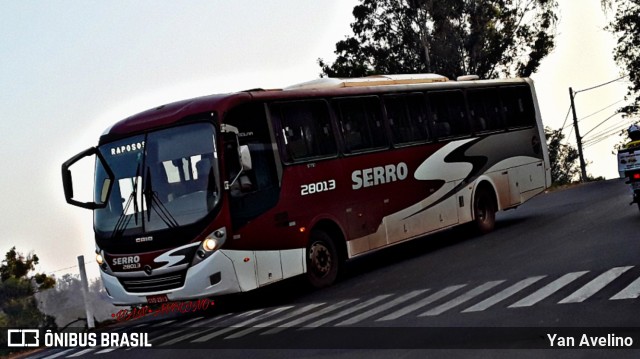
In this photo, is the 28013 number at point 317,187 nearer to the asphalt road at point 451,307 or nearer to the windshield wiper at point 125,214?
the asphalt road at point 451,307

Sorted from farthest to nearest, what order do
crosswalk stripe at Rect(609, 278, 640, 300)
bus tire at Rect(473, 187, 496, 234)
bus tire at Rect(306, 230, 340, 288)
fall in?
bus tire at Rect(473, 187, 496, 234) → bus tire at Rect(306, 230, 340, 288) → crosswalk stripe at Rect(609, 278, 640, 300)

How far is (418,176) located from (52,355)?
26.8 ft

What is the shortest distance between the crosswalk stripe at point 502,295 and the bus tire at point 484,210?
8.17 meters

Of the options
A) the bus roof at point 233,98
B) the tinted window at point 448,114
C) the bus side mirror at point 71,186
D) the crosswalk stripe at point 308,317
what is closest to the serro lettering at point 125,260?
the bus side mirror at point 71,186

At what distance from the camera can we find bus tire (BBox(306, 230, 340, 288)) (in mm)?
16312

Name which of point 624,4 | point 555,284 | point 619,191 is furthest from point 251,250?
point 624,4

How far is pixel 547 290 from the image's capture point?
40.7 feet

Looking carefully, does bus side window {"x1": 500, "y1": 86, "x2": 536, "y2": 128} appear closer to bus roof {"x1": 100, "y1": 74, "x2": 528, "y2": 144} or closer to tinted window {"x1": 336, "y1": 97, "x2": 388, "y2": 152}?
bus roof {"x1": 100, "y1": 74, "x2": 528, "y2": 144}

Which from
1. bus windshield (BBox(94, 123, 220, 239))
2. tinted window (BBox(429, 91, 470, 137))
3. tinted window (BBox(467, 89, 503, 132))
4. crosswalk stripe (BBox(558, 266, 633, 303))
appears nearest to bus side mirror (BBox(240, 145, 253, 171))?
bus windshield (BBox(94, 123, 220, 239))

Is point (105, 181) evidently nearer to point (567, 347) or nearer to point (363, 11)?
point (567, 347)

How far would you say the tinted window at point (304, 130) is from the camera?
16031 millimetres

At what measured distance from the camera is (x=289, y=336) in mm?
11812

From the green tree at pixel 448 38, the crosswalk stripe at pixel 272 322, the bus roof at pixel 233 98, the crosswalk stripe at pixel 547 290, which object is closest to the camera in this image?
the crosswalk stripe at pixel 547 290

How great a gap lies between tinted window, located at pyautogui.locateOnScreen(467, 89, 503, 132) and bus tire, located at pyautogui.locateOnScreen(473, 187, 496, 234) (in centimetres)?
149
